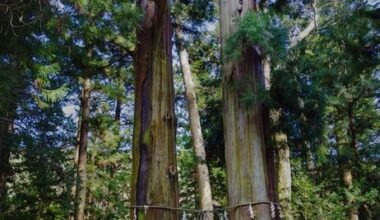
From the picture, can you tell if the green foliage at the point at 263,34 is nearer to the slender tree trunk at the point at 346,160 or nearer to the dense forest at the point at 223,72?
the dense forest at the point at 223,72

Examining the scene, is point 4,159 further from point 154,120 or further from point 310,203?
point 310,203

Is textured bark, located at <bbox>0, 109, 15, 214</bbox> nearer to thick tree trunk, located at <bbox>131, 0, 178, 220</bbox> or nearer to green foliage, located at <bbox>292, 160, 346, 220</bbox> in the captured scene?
thick tree trunk, located at <bbox>131, 0, 178, 220</bbox>

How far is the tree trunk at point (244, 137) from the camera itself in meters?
3.22

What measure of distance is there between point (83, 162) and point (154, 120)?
5476 millimetres

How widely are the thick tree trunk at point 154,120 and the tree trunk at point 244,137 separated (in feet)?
1.76

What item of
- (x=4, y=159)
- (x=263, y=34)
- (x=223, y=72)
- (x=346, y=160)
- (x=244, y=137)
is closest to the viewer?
(x=263, y=34)

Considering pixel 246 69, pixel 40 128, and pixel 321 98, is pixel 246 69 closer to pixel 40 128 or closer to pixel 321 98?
pixel 321 98

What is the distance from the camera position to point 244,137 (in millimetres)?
3334

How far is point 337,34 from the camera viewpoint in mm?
4141

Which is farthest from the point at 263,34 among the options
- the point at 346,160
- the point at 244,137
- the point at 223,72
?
the point at 346,160

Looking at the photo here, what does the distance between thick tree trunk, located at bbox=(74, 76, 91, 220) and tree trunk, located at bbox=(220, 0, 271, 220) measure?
16.6 ft

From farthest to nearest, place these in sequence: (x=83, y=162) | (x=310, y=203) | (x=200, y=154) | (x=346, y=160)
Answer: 1. (x=346, y=160)
2. (x=83, y=162)
3. (x=310, y=203)
4. (x=200, y=154)

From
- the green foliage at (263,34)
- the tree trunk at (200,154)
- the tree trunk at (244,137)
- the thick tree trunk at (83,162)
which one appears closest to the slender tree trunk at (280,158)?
the tree trunk at (244,137)

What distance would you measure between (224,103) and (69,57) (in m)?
2.17
